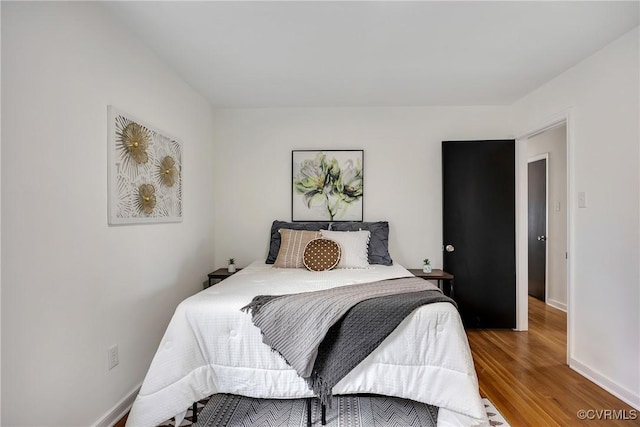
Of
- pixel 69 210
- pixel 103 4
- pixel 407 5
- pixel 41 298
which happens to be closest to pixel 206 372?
pixel 41 298

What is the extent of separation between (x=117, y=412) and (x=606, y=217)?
345cm

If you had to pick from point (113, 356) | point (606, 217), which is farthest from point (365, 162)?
point (113, 356)

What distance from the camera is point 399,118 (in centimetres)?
343

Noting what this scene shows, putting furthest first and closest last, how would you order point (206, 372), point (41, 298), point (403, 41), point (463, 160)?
1. point (463, 160)
2. point (403, 41)
3. point (206, 372)
4. point (41, 298)

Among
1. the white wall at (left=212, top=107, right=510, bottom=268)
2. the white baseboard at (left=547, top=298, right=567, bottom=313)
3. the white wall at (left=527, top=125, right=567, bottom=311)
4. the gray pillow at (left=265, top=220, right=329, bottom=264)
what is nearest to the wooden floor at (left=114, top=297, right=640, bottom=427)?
the white baseboard at (left=547, top=298, right=567, bottom=313)

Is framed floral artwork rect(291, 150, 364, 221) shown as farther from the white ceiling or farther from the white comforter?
the white comforter

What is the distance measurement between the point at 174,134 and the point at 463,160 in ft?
9.33

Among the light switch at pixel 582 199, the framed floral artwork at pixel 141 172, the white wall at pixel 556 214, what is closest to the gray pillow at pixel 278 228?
the framed floral artwork at pixel 141 172

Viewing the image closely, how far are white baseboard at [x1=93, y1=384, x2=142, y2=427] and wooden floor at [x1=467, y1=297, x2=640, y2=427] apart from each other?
7.67ft

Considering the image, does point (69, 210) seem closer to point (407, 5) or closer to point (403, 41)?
point (407, 5)

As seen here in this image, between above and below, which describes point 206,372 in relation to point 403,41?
below

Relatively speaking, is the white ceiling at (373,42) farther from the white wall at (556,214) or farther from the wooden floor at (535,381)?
the wooden floor at (535,381)

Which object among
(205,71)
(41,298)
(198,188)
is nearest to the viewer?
(41,298)

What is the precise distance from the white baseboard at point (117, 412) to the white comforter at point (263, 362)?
0.34m
